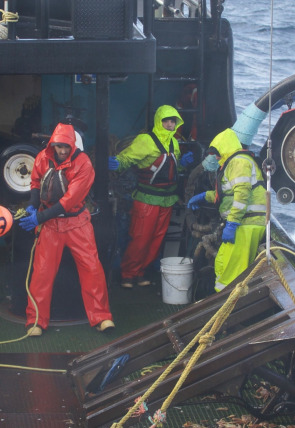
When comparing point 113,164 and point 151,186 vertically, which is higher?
point 113,164

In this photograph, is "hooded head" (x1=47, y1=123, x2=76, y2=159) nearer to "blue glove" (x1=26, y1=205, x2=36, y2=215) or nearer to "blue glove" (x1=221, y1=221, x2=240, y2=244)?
"blue glove" (x1=26, y1=205, x2=36, y2=215)

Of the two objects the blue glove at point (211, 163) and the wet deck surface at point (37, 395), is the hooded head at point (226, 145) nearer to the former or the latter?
the blue glove at point (211, 163)

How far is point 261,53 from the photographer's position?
24.2m

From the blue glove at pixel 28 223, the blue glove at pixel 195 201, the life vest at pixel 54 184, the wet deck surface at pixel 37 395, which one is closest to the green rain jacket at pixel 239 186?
the blue glove at pixel 195 201

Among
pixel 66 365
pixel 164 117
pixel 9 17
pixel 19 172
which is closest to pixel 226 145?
pixel 164 117

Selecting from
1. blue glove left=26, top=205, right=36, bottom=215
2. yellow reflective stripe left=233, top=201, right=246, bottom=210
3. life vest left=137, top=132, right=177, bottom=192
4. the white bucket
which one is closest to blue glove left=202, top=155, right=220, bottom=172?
yellow reflective stripe left=233, top=201, right=246, bottom=210

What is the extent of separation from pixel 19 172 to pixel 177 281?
6.15 ft

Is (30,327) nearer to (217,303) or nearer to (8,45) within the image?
(217,303)

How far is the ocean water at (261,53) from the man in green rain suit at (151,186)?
6.85 metres

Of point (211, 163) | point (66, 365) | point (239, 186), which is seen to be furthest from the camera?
point (211, 163)

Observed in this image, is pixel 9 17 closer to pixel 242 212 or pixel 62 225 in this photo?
pixel 62 225

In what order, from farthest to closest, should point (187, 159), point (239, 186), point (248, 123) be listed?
point (187, 159) < point (248, 123) < point (239, 186)

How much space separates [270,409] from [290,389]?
0.26m

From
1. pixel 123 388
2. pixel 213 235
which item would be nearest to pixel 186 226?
pixel 213 235
